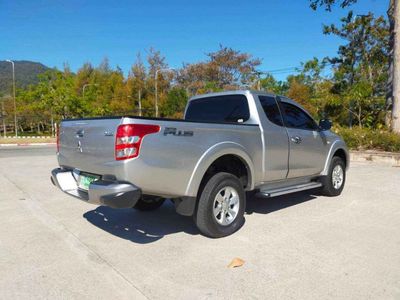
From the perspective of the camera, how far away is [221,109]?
17.3 ft

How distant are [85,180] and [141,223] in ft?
4.04

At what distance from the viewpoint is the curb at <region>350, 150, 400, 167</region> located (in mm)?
10875

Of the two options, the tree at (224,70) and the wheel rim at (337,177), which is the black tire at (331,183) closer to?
the wheel rim at (337,177)

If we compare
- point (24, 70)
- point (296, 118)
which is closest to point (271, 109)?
point (296, 118)

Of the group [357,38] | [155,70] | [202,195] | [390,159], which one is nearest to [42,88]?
[155,70]

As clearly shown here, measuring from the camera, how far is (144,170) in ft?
11.5

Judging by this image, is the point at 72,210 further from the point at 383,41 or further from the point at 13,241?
the point at 383,41

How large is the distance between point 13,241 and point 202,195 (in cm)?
235

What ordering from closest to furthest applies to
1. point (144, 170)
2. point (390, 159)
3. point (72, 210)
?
point (144, 170) < point (72, 210) < point (390, 159)

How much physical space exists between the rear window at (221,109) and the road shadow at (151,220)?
1.48 m

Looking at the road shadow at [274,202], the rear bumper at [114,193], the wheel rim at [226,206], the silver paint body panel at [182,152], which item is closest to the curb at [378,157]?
the road shadow at [274,202]

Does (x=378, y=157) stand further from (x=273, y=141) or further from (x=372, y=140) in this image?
(x=273, y=141)

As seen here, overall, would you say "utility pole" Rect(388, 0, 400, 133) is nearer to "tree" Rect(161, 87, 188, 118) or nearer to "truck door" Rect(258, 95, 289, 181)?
"truck door" Rect(258, 95, 289, 181)

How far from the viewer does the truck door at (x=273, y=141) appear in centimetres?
488
